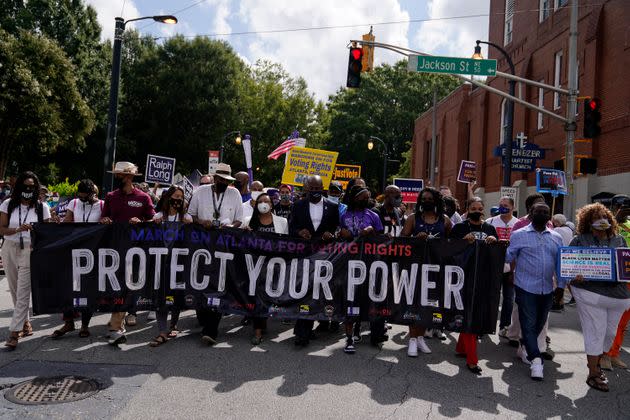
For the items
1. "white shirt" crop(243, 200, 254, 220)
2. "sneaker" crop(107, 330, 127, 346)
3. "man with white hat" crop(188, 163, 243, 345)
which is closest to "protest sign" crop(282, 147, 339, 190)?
"white shirt" crop(243, 200, 254, 220)

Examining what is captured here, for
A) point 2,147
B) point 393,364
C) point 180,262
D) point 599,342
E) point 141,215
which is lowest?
point 393,364

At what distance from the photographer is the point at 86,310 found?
6781 mm

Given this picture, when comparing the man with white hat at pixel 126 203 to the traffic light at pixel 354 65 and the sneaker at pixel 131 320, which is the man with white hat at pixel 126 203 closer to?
the sneaker at pixel 131 320

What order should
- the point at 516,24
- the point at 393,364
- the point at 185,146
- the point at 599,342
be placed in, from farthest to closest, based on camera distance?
1. the point at 185,146
2. the point at 516,24
3. the point at 393,364
4. the point at 599,342

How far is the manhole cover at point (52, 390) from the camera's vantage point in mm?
4750

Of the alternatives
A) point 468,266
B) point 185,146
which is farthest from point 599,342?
point 185,146

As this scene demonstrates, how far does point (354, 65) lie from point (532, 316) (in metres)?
9.34

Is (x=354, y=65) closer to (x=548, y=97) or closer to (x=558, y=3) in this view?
(x=548, y=97)

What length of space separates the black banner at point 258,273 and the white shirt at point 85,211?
0.45 m

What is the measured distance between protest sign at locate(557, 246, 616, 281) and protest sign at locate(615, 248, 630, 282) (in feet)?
0.16

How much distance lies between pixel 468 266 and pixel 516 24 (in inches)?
918

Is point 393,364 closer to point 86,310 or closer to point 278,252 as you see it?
point 278,252

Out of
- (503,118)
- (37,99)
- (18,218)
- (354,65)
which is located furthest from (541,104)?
(37,99)

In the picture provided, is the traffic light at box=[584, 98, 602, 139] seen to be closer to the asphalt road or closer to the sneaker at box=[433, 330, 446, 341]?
the asphalt road
